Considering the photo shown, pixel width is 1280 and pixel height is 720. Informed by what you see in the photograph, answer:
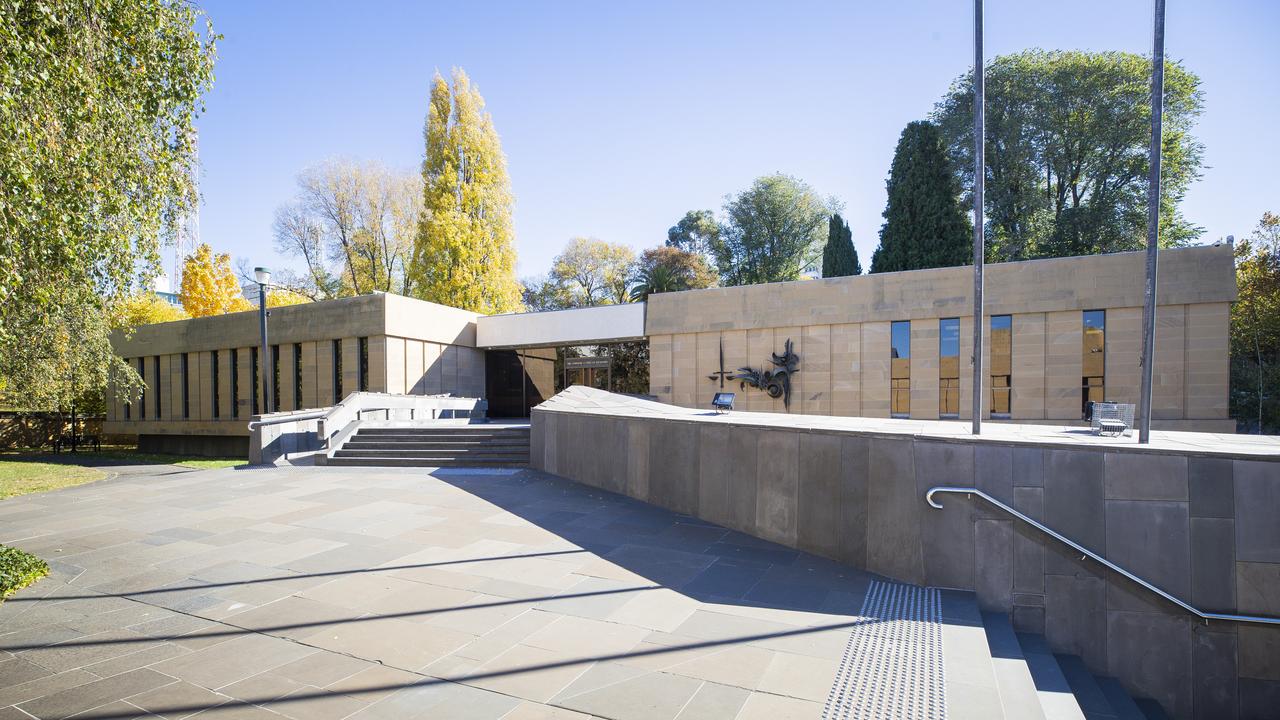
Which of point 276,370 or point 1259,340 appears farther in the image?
point 276,370

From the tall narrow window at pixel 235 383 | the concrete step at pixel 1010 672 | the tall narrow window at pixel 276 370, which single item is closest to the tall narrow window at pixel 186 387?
the tall narrow window at pixel 235 383

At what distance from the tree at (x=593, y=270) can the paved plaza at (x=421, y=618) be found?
→ 39536 mm

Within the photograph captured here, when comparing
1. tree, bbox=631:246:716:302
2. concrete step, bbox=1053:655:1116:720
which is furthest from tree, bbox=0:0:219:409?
tree, bbox=631:246:716:302

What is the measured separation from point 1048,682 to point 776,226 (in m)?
44.9

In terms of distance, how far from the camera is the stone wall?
16109mm

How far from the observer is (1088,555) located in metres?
4.95

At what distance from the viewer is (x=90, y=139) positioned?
6938 mm

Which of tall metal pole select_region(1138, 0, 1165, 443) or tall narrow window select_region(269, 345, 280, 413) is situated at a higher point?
tall metal pole select_region(1138, 0, 1165, 443)

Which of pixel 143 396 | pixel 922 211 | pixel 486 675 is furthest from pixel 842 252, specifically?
pixel 143 396

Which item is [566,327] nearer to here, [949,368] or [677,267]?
[949,368]

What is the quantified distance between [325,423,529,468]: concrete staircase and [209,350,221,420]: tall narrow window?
16.9 metres

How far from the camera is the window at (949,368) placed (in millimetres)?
18297

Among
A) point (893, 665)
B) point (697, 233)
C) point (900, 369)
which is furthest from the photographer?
point (697, 233)

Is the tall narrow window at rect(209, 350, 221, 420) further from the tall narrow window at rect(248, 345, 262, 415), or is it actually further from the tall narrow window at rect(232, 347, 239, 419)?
the tall narrow window at rect(248, 345, 262, 415)
